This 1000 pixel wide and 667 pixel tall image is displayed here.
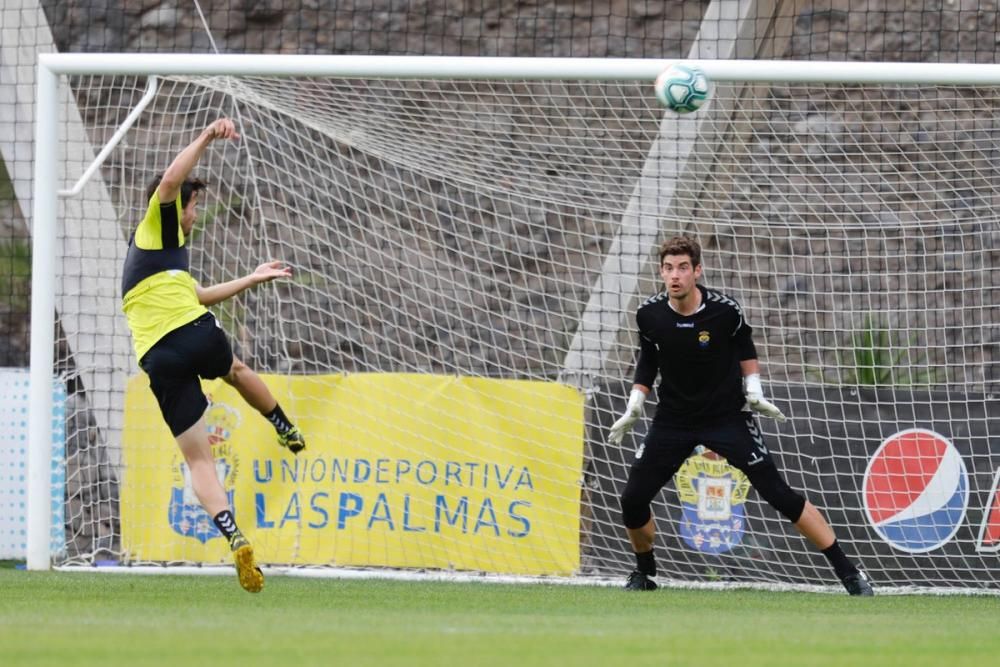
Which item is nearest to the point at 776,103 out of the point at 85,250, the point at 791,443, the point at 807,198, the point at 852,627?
the point at 807,198

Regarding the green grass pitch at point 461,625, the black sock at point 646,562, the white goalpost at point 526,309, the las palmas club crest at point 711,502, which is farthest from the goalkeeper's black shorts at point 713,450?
the white goalpost at point 526,309


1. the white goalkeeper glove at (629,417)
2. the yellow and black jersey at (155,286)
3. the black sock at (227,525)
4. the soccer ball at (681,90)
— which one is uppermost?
the soccer ball at (681,90)

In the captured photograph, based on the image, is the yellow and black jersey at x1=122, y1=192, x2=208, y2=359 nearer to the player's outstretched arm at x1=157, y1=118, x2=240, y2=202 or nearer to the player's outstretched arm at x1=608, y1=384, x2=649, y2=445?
the player's outstretched arm at x1=157, y1=118, x2=240, y2=202

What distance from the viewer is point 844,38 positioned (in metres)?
12.0

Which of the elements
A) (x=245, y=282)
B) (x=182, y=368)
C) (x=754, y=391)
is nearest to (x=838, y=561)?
(x=754, y=391)

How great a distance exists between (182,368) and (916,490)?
4.26m

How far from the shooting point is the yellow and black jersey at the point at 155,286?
25.9ft

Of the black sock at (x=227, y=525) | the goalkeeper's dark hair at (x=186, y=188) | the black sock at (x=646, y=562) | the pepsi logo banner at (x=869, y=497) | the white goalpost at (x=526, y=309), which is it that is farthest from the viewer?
the white goalpost at (x=526, y=309)

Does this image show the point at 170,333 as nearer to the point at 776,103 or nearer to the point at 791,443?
the point at 791,443

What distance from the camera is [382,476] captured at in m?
9.58

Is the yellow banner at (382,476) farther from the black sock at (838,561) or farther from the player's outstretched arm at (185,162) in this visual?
the player's outstretched arm at (185,162)

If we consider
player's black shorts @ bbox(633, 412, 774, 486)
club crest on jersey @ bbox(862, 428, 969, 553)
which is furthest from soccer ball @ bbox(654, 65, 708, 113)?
club crest on jersey @ bbox(862, 428, 969, 553)

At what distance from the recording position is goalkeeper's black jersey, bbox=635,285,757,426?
8391 millimetres

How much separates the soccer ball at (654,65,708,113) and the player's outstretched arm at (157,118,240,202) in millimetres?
2263
